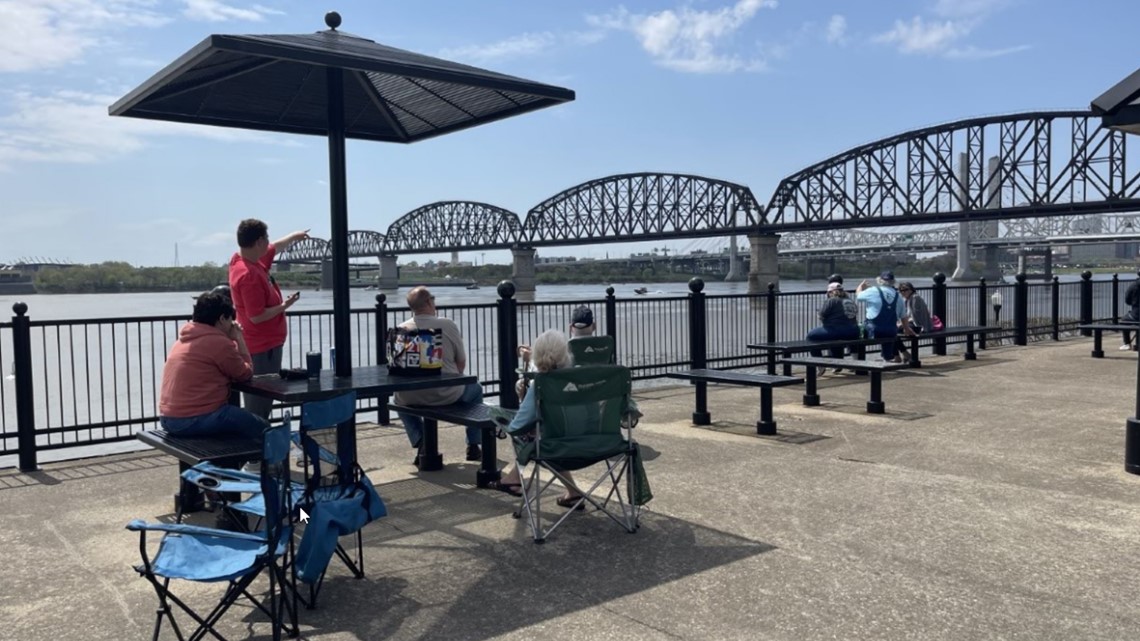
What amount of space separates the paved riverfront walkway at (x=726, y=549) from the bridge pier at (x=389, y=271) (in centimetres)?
11665

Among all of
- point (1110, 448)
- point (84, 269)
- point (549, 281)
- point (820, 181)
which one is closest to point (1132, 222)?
point (820, 181)

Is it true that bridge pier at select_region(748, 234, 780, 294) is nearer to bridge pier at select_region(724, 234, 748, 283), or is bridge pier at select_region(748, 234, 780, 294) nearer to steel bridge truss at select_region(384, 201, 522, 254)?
bridge pier at select_region(724, 234, 748, 283)

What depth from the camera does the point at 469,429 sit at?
735 cm

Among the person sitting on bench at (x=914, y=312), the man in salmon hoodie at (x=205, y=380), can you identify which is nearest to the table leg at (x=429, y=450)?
the man in salmon hoodie at (x=205, y=380)

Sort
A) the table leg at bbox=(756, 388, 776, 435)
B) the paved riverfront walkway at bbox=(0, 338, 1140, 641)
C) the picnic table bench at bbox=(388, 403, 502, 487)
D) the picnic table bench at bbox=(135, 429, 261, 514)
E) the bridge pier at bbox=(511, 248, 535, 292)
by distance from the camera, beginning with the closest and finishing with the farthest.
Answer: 1. the paved riverfront walkway at bbox=(0, 338, 1140, 641)
2. the picnic table bench at bbox=(135, 429, 261, 514)
3. the picnic table bench at bbox=(388, 403, 502, 487)
4. the table leg at bbox=(756, 388, 776, 435)
5. the bridge pier at bbox=(511, 248, 535, 292)

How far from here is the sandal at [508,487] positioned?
6.21 metres

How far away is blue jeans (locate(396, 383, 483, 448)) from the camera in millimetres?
6969

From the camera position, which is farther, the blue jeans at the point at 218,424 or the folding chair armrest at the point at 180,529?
the blue jeans at the point at 218,424

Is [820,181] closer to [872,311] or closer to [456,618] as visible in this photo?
[872,311]

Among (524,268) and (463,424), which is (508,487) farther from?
(524,268)

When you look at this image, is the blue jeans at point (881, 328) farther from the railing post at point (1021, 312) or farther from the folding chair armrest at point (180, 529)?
the folding chair armrest at point (180, 529)

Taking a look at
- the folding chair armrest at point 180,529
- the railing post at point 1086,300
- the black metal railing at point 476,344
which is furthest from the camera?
the railing post at point 1086,300

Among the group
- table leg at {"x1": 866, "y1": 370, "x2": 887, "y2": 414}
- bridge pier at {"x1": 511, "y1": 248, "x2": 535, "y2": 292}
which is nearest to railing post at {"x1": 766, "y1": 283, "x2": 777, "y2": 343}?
table leg at {"x1": 866, "y1": 370, "x2": 887, "y2": 414}

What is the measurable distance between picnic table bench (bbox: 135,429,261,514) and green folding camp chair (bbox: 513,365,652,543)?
1.57 m
